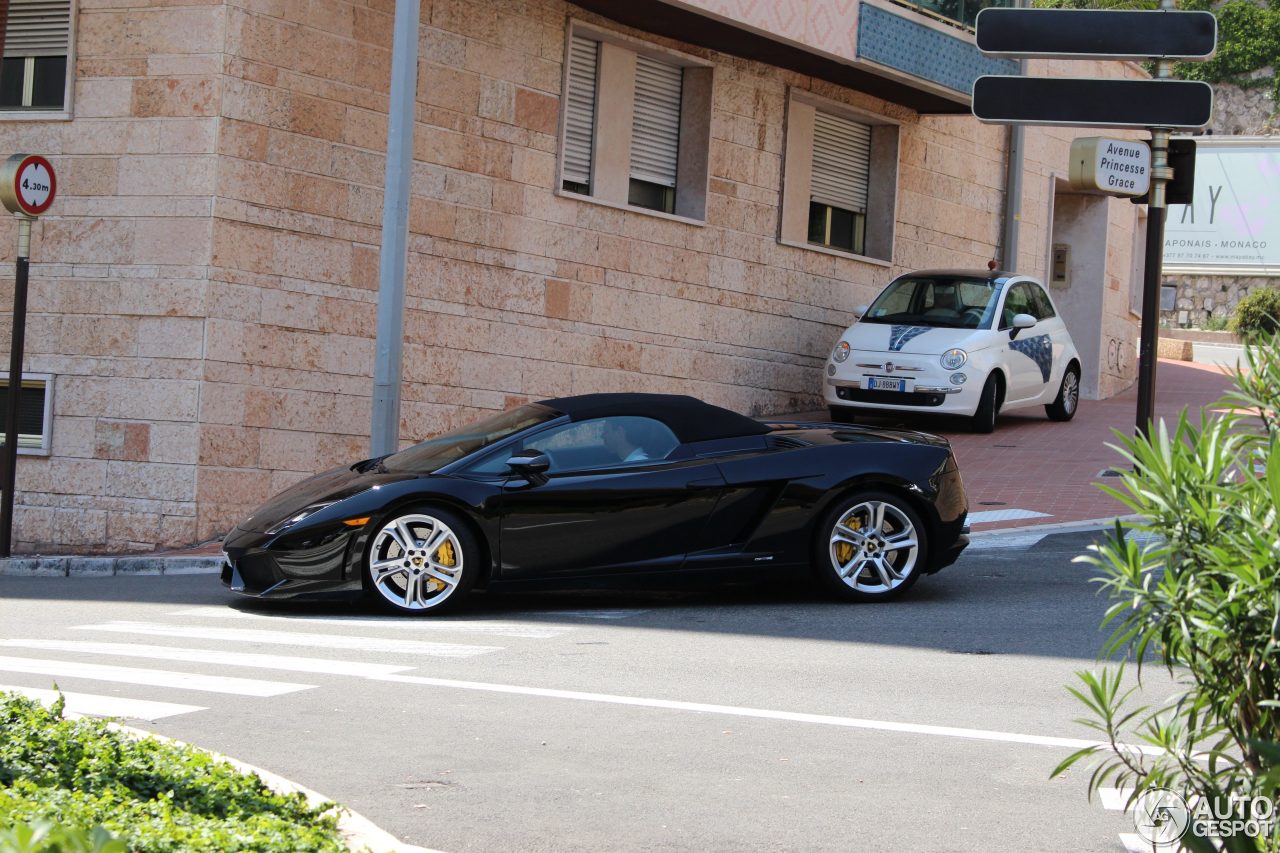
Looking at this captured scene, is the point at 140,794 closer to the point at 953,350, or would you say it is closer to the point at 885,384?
the point at 885,384

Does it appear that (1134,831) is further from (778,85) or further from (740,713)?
(778,85)

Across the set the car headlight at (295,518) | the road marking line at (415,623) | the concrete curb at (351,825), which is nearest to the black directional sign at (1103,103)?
the road marking line at (415,623)

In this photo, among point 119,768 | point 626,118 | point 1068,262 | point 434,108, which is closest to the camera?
point 119,768

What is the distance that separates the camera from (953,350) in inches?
658

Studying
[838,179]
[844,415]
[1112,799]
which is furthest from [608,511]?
[838,179]

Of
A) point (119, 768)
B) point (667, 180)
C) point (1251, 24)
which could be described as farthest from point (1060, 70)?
point (1251, 24)

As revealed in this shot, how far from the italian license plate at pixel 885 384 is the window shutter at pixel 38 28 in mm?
8570

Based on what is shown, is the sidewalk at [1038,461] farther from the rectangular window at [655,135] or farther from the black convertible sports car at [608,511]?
the rectangular window at [655,135]

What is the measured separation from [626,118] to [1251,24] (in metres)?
40.7

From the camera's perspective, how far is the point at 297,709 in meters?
6.50

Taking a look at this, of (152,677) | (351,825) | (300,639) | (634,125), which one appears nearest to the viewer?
(351,825)

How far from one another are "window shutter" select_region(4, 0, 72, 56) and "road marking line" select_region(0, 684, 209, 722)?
8.60 meters

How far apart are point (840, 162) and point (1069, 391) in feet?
13.8

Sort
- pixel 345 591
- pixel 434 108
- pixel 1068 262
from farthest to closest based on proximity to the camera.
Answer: pixel 1068 262
pixel 434 108
pixel 345 591
